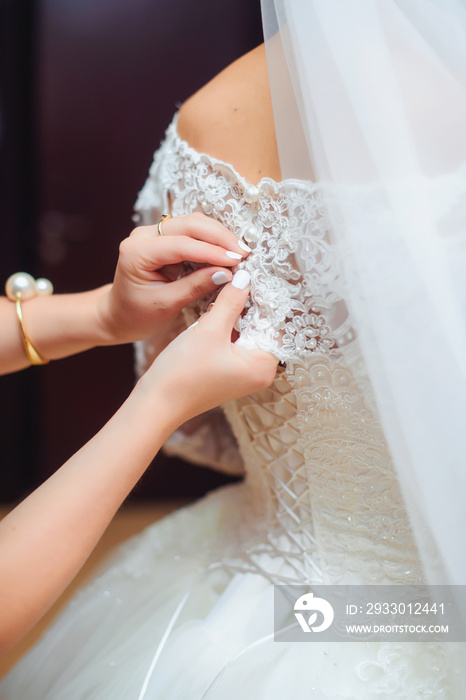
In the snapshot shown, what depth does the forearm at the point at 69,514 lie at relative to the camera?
20.8 inches

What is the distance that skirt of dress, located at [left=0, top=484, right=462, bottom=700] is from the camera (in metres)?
0.61

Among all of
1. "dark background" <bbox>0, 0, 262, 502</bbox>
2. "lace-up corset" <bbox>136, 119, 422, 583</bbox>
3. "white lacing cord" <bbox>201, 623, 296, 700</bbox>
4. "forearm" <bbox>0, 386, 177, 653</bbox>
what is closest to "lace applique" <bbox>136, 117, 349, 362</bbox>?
"lace-up corset" <bbox>136, 119, 422, 583</bbox>

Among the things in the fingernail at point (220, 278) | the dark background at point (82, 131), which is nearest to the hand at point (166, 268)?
the fingernail at point (220, 278)

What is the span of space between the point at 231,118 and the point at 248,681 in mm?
638

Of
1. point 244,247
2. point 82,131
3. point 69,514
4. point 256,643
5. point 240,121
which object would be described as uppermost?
point 82,131

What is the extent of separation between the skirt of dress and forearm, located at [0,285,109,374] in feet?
1.22

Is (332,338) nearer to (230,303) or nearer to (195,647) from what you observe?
(230,303)

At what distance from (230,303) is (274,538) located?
357 millimetres

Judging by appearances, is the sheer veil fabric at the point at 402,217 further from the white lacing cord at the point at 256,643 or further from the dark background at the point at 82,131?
the dark background at the point at 82,131

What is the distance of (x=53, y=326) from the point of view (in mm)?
853

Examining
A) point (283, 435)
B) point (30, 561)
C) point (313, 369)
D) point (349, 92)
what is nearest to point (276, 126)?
point (349, 92)

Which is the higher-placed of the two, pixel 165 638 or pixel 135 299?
pixel 135 299

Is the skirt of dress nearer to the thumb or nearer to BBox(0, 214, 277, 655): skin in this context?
BBox(0, 214, 277, 655): skin

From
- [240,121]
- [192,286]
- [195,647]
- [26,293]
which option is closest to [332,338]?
[192,286]
